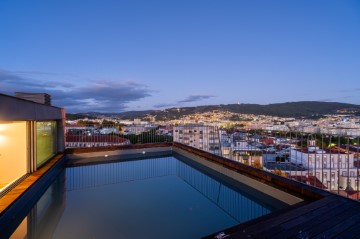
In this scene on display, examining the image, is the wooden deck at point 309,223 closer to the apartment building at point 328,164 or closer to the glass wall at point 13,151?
the apartment building at point 328,164

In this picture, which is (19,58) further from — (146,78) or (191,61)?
(191,61)

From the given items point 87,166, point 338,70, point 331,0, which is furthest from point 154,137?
point 338,70

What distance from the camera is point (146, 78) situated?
19.2m

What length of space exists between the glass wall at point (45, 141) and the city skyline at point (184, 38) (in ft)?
3.32

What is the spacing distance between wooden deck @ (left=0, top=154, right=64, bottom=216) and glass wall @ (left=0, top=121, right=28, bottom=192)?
19 cm

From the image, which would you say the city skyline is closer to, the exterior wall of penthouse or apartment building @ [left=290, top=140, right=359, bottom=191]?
the exterior wall of penthouse

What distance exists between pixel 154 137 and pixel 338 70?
17.9 meters

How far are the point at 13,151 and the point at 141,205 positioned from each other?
261cm

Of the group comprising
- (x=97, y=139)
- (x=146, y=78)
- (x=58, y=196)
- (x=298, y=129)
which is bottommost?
(x=58, y=196)

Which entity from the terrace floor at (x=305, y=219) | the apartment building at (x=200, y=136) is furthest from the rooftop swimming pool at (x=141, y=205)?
the apartment building at (x=200, y=136)

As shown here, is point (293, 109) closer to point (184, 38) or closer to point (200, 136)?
point (184, 38)

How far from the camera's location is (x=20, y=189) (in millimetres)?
3283

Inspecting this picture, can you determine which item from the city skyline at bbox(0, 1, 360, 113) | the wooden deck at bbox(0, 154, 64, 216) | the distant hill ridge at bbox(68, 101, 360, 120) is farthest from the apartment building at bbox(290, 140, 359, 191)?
the distant hill ridge at bbox(68, 101, 360, 120)

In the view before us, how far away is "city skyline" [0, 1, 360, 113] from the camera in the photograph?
9.27m
